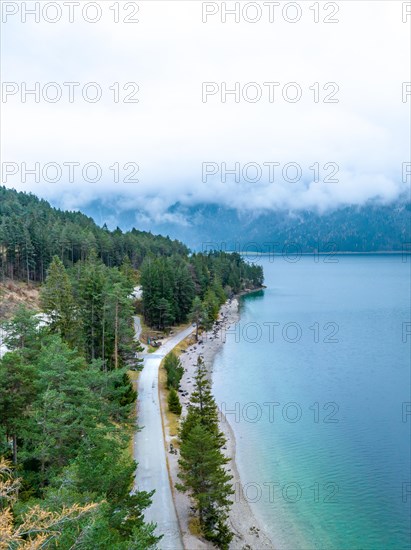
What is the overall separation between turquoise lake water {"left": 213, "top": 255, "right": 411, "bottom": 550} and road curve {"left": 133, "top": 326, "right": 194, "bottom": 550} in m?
6.89

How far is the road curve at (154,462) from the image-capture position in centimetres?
2472

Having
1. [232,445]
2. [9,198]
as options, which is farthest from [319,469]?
[9,198]

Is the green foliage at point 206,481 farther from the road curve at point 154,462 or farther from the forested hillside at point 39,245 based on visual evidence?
the forested hillside at point 39,245

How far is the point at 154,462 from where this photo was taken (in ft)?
105

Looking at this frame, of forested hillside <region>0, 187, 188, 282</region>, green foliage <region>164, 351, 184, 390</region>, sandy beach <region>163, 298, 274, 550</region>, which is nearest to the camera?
sandy beach <region>163, 298, 274, 550</region>

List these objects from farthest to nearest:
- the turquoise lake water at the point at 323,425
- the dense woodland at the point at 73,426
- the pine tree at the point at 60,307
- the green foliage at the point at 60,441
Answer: the pine tree at the point at 60,307 → the turquoise lake water at the point at 323,425 → the green foliage at the point at 60,441 → the dense woodland at the point at 73,426

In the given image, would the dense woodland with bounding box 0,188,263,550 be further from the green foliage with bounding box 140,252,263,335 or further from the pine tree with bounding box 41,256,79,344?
the green foliage with bounding box 140,252,263,335

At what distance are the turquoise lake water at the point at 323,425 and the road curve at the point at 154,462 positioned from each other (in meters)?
6.89

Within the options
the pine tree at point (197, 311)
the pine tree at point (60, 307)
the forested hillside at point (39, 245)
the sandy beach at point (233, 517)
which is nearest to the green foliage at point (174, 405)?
the sandy beach at point (233, 517)

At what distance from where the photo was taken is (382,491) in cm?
3456

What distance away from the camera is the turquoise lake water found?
31120 millimetres

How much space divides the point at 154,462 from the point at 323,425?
23.2 metres

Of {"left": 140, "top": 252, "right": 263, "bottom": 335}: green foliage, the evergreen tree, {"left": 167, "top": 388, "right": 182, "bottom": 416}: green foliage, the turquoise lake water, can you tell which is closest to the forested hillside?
{"left": 140, "top": 252, "right": 263, "bottom": 335}: green foliage

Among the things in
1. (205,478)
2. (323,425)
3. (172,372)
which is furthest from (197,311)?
(205,478)
